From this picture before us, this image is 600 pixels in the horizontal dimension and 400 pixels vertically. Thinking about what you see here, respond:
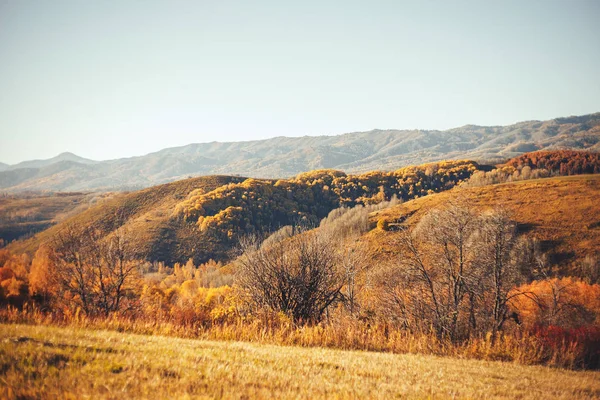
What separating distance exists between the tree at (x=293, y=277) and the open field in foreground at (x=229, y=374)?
562 cm

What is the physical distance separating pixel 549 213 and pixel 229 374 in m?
102

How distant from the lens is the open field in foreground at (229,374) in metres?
3.86

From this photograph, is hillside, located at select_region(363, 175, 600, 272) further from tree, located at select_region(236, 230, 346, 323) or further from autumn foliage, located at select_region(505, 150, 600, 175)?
tree, located at select_region(236, 230, 346, 323)

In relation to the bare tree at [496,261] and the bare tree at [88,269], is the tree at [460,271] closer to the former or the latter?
the bare tree at [496,261]

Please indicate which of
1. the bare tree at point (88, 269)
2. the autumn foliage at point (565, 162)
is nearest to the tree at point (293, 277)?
the bare tree at point (88, 269)

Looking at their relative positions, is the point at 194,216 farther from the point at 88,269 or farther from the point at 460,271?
the point at 460,271

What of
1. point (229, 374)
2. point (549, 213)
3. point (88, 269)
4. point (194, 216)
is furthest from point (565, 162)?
point (229, 374)

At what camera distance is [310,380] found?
16.9 feet

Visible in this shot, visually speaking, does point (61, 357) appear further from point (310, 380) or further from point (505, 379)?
point (505, 379)

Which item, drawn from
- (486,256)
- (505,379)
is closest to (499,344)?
(505,379)

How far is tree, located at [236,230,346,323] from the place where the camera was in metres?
13.5

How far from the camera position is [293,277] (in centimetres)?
A: 1395

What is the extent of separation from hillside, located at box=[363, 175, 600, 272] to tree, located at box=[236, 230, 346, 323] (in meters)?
55.7

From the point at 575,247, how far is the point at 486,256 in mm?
60167
